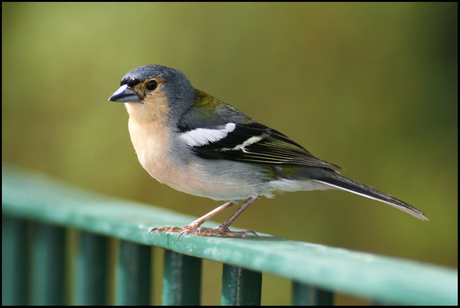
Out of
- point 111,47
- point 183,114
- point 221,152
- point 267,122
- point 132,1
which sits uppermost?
point 132,1

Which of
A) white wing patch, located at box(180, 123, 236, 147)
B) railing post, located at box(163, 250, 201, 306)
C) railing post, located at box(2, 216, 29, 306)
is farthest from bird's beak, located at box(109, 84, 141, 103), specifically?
railing post, located at box(2, 216, 29, 306)

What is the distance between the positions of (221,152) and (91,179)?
3.28 m

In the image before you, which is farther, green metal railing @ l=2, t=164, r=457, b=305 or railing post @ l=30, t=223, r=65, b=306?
railing post @ l=30, t=223, r=65, b=306

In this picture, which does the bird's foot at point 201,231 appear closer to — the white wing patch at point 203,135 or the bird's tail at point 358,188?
the white wing patch at point 203,135

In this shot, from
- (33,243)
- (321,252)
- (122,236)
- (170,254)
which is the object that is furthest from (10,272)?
(321,252)

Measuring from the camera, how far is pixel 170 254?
2090 millimetres

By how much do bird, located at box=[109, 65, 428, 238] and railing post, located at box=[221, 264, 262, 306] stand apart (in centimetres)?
37

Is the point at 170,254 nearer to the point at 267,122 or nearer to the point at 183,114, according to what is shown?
the point at 183,114

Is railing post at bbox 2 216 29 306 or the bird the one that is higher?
the bird

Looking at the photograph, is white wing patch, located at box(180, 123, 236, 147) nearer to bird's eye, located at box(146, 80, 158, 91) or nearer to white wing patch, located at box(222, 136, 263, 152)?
white wing patch, located at box(222, 136, 263, 152)

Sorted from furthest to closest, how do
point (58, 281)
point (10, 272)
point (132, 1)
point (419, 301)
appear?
point (132, 1), point (10, 272), point (58, 281), point (419, 301)

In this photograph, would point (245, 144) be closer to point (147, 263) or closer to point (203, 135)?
point (203, 135)

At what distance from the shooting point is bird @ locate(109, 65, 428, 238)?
220cm

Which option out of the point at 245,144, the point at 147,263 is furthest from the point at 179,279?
the point at 245,144
